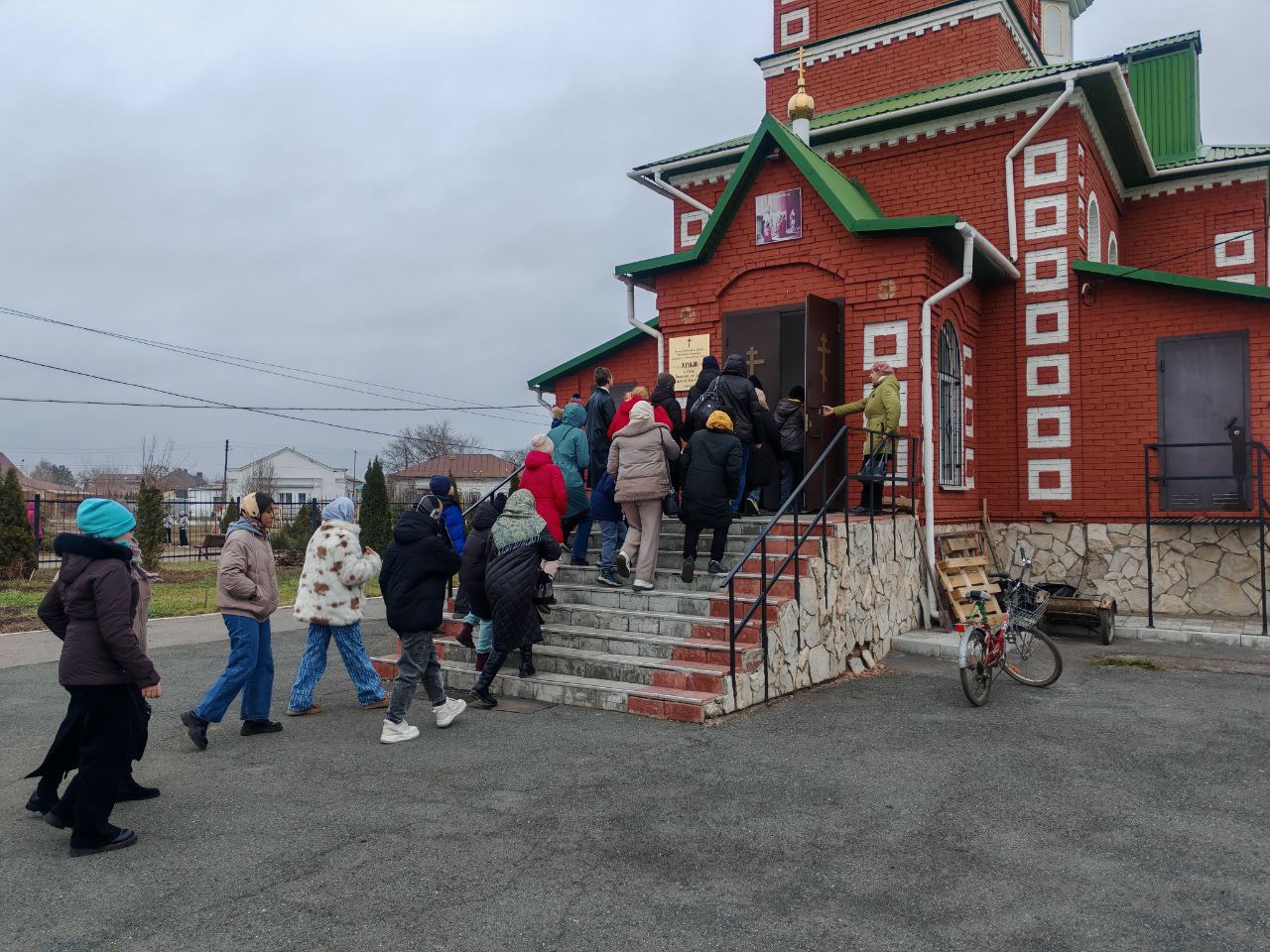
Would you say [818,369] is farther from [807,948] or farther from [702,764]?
[807,948]

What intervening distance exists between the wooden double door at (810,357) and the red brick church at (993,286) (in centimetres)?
3

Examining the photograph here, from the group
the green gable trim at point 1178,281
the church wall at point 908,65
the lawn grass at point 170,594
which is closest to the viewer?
the green gable trim at point 1178,281

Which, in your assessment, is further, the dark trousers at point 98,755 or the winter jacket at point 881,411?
the winter jacket at point 881,411

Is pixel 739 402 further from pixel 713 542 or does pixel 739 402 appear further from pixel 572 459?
pixel 572 459

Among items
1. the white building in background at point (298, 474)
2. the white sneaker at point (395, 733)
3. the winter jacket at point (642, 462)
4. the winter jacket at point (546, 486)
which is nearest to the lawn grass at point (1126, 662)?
the winter jacket at point (642, 462)

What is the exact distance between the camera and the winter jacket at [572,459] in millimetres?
8703

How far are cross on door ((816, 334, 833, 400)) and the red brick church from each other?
39 mm

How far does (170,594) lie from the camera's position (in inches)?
617

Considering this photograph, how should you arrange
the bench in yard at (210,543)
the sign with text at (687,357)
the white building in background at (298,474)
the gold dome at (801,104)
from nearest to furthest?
the sign with text at (687,357)
the gold dome at (801,104)
the bench in yard at (210,543)
the white building in background at (298,474)

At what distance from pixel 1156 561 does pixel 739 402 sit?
20.6 ft

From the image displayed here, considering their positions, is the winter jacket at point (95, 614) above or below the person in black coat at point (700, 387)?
below

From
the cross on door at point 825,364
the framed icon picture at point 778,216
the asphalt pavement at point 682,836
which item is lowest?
the asphalt pavement at point 682,836

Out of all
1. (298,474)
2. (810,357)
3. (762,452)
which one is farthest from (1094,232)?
(298,474)

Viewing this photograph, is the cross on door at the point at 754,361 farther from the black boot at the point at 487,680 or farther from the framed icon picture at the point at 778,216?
the black boot at the point at 487,680
